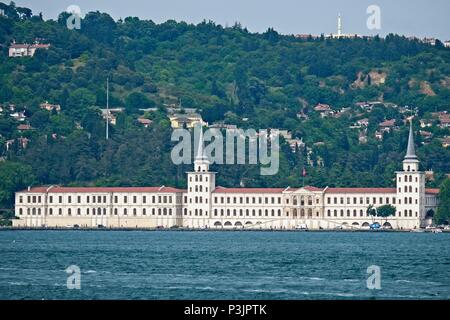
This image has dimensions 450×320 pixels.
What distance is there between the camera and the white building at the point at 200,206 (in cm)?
13400

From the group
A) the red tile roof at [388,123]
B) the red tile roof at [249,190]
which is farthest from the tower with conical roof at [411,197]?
the red tile roof at [388,123]

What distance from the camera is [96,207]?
136375 mm

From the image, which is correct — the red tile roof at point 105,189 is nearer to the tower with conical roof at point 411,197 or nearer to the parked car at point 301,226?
the parked car at point 301,226

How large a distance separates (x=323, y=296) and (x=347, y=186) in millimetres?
87202

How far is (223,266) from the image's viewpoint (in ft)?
240

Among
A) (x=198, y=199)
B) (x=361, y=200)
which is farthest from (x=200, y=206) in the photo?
(x=361, y=200)

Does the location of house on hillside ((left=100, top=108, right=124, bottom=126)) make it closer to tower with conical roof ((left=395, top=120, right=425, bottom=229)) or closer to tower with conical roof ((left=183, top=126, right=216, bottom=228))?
tower with conical roof ((left=183, top=126, right=216, bottom=228))

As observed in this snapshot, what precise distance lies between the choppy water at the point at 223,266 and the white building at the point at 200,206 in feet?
56.6

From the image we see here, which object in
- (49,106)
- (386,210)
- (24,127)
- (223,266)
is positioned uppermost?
(49,106)

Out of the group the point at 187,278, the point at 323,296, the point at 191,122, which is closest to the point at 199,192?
the point at 191,122

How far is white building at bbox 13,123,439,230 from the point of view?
134 meters

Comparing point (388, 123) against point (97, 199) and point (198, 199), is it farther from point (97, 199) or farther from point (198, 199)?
point (97, 199)

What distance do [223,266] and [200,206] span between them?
206ft
